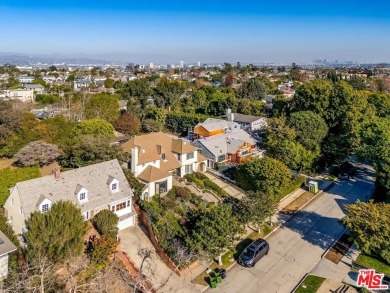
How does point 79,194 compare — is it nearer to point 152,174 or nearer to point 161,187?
point 152,174

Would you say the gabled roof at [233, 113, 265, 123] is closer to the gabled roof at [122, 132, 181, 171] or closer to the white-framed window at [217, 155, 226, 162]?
the white-framed window at [217, 155, 226, 162]

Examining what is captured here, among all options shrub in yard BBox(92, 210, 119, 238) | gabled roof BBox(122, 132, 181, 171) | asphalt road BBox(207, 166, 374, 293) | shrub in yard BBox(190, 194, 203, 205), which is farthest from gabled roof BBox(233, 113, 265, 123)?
shrub in yard BBox(92, 210, 119, 238)

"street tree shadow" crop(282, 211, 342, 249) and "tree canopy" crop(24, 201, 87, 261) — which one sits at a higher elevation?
"tree canopy" crop(24, 201, 87, 261)

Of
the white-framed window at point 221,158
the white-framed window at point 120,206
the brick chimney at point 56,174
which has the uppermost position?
the brick chimney at point 56,174

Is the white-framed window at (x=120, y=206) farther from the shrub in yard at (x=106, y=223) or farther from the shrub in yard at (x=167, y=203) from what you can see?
the shrub in yard at (x=167, y=203)

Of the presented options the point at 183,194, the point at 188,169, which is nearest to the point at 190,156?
the point at 188,169

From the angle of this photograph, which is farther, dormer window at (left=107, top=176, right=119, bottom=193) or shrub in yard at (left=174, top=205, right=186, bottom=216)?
shrub in yard at (left=174, top=205, right=186, bottom=216)

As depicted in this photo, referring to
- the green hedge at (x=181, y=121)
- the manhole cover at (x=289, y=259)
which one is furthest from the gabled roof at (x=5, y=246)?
the green hedge at (x=181, y=121)
